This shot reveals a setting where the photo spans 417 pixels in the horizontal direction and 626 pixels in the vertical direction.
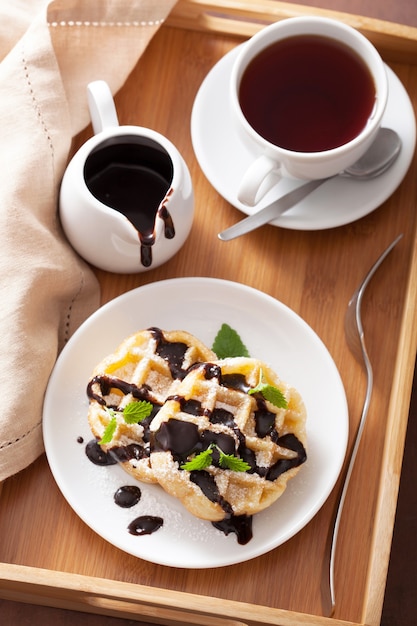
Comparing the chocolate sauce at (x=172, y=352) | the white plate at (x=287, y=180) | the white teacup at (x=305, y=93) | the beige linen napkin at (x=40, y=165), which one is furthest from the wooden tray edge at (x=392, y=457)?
the beige linen napkin at (x=40, y=165)

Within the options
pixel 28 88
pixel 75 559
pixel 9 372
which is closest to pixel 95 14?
pixel 28 88

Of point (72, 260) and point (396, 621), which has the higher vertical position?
point (72, 260)

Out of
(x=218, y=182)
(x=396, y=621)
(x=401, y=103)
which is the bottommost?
(x=396, y=621)

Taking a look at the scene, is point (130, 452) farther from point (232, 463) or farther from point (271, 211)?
point (271, 211)

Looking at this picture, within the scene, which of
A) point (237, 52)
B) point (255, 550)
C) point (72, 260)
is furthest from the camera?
point (237, 52)

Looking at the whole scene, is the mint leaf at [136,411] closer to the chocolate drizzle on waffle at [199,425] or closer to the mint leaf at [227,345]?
the chocolate drizzle on waffle at [199,425]

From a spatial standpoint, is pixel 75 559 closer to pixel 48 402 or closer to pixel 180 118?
pixel 48 402
